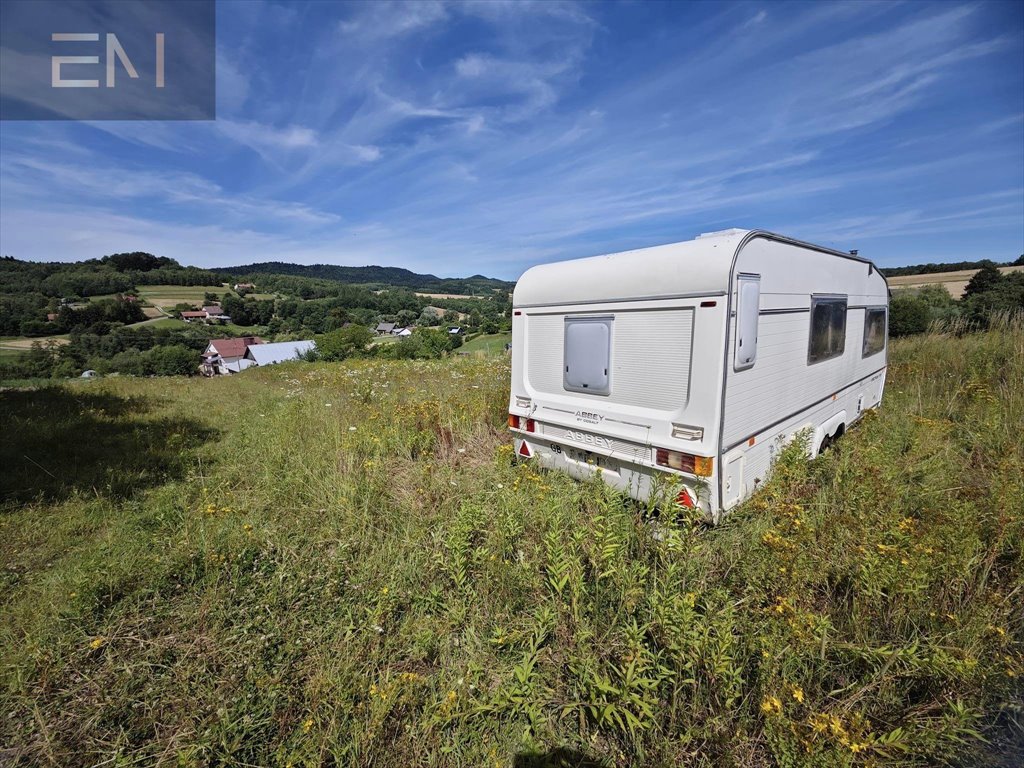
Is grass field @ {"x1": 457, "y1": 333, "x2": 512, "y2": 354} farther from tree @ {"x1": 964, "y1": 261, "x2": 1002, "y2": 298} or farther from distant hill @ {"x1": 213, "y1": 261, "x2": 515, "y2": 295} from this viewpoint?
distant hill @ {"x1": 213, "y1": 261, "x2": 515, "y2": 295}

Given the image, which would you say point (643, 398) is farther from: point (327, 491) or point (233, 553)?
point (233, 553)

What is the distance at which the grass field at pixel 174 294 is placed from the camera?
5388 cm

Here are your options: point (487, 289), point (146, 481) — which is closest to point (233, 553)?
point (146, 481)

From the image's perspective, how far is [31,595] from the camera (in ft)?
9.98

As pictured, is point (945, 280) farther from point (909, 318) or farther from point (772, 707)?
point (772, 707)

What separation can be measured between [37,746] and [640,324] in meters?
4.58

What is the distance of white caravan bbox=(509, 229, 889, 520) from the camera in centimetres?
329

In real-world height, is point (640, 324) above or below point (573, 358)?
above

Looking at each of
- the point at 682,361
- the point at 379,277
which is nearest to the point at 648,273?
the point at 682,361

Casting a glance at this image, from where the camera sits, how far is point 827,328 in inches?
197

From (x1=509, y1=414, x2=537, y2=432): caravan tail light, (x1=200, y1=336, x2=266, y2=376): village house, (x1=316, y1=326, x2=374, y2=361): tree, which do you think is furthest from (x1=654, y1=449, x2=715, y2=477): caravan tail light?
(x1=200, y1=336, x2=266, y2=376): village house

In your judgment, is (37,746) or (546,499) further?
(546,499)

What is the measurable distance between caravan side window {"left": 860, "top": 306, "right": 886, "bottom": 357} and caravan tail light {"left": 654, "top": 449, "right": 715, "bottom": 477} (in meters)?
5.08

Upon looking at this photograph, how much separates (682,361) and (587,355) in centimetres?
102
